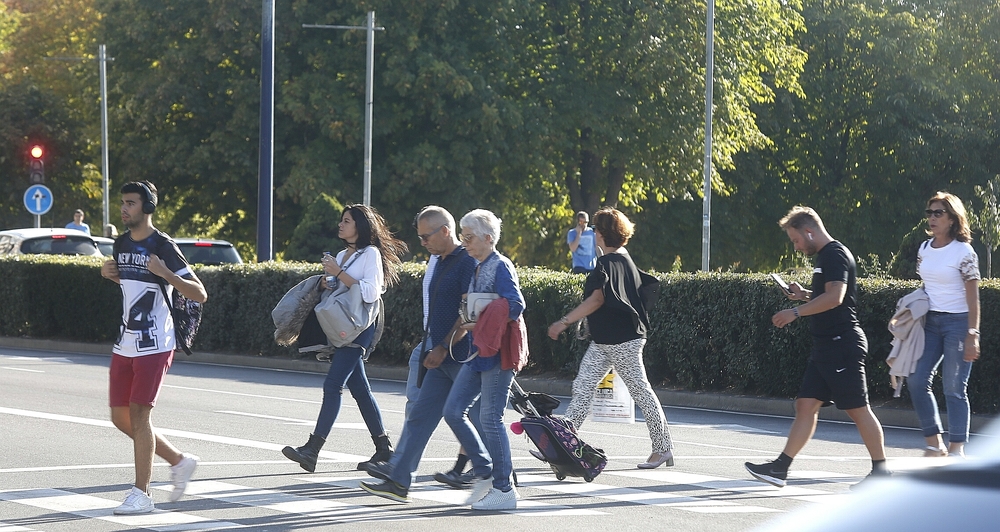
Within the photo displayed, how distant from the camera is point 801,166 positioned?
46.7 metres

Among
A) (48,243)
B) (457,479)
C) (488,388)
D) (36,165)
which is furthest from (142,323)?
(36,165)

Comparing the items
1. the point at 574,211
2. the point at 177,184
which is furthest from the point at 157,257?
the point at 574,211

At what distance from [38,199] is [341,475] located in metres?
23.8

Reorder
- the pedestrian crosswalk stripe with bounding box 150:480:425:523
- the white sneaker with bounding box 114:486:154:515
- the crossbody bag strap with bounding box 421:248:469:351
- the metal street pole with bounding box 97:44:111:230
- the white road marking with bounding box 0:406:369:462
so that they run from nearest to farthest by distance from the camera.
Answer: the white sneaker with bounding box 114:486:154:515, the pedestrian crosswalk stripe with bounding box 150:480:425:523, the crossbody bag strap with bounding box 421:248:469:351, the white road marking with bounding box 0:406:369:462, the metal street pole with bounding box 97:44:111:230

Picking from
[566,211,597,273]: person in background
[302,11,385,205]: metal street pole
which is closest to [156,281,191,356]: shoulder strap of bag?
[566,211,597,273]: person in background

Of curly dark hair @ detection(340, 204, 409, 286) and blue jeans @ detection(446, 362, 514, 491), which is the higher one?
curly dark hair @ detection(340, 204, 409, 286)

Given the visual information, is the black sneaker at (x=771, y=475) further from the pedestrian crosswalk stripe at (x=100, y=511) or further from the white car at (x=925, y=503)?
the white car at (x=925, y=503)

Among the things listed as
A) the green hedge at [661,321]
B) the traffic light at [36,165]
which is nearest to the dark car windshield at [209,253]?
the green hedge at [661,321]

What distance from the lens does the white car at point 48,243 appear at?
25.0m

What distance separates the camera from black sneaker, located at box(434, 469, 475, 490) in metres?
8.36

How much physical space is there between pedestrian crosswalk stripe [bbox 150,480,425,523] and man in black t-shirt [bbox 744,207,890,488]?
7.76 feet

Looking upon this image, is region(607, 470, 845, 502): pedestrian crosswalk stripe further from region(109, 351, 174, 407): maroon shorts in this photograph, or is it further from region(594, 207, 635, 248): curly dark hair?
region(109, 351, 174, 407): maroon shorts

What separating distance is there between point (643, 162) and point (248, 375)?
21012 millimetres

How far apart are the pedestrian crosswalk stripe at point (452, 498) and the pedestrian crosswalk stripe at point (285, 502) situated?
18.9 inches
